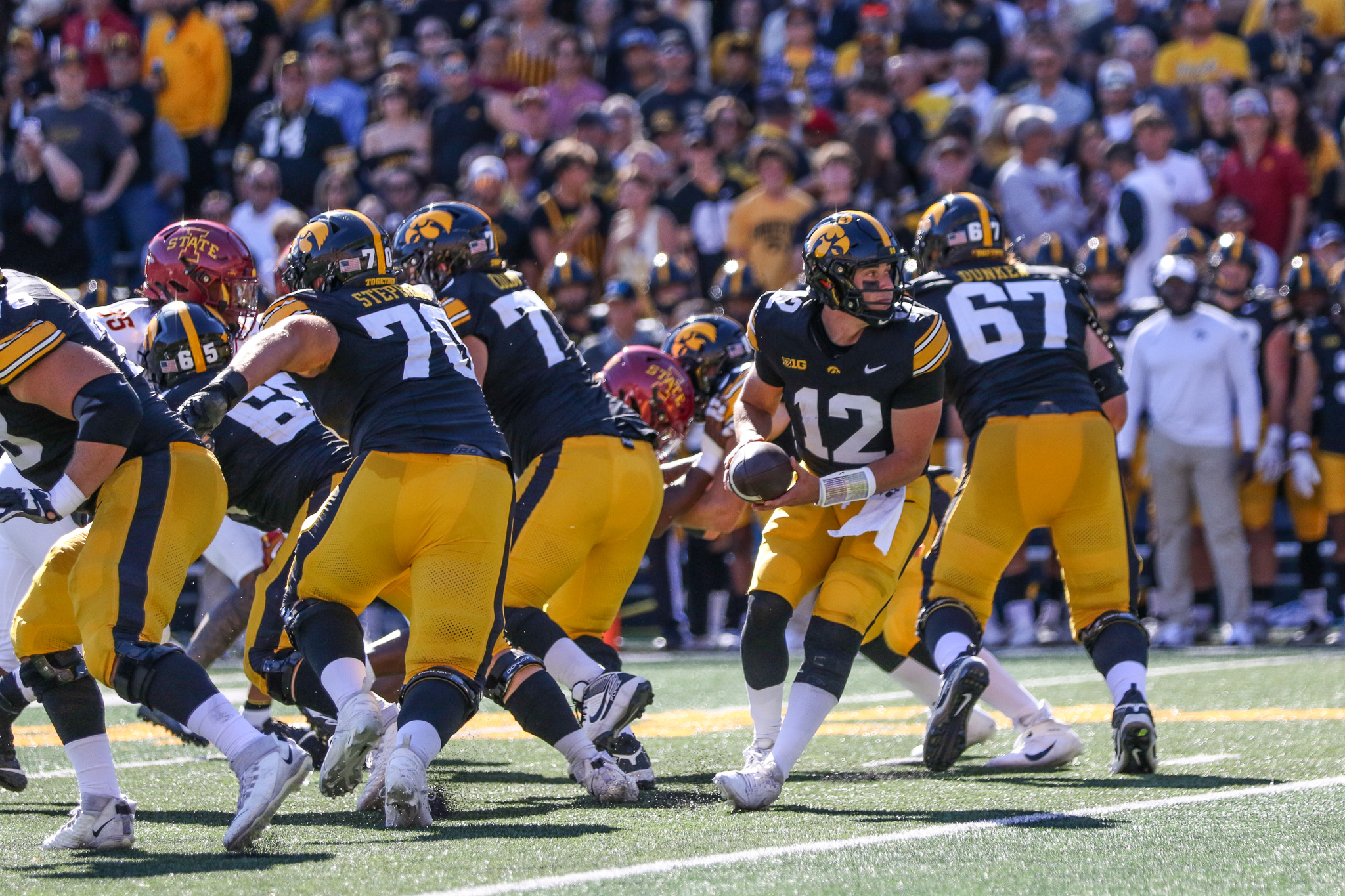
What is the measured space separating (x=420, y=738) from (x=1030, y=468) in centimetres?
238

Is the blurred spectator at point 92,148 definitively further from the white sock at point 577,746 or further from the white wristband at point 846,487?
the white wristband at point 846,487

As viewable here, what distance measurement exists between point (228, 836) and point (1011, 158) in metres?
8.58

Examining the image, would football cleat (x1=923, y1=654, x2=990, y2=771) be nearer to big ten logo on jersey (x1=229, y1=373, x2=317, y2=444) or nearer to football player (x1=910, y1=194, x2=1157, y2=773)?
football player (x1=910, y1=194, x2=1157, y2=773)

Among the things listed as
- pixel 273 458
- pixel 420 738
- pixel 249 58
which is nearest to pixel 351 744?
pixel 420 738

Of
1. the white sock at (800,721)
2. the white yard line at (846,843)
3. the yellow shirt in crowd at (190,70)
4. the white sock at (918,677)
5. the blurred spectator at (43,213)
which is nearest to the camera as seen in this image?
the white yard line at (846,843)

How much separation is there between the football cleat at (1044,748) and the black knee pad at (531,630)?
160cm

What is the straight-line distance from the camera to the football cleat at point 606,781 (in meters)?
5.14

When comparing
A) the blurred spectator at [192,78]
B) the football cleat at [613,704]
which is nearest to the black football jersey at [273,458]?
the football cleat at [613,704]

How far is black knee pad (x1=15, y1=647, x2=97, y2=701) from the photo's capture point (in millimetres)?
4707

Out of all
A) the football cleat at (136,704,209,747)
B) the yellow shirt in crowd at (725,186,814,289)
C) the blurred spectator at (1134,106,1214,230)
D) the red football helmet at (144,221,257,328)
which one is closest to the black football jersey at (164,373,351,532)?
the red football helmet at (144,221,257,328)

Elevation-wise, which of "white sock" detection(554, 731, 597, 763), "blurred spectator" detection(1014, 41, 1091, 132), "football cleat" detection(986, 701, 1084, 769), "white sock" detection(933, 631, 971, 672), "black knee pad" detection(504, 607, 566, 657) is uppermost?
Answer: "blurred spectator" detection(1014, 41, 1091, 132)

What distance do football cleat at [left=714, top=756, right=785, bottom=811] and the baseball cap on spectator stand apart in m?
7.59

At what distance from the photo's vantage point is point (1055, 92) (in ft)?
40.4

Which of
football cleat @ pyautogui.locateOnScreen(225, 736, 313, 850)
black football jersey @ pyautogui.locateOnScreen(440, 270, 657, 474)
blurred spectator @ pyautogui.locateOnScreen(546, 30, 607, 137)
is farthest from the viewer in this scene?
blurred spectator @ pyautogui.locateOnScreen(546, 30, 607, 137)
